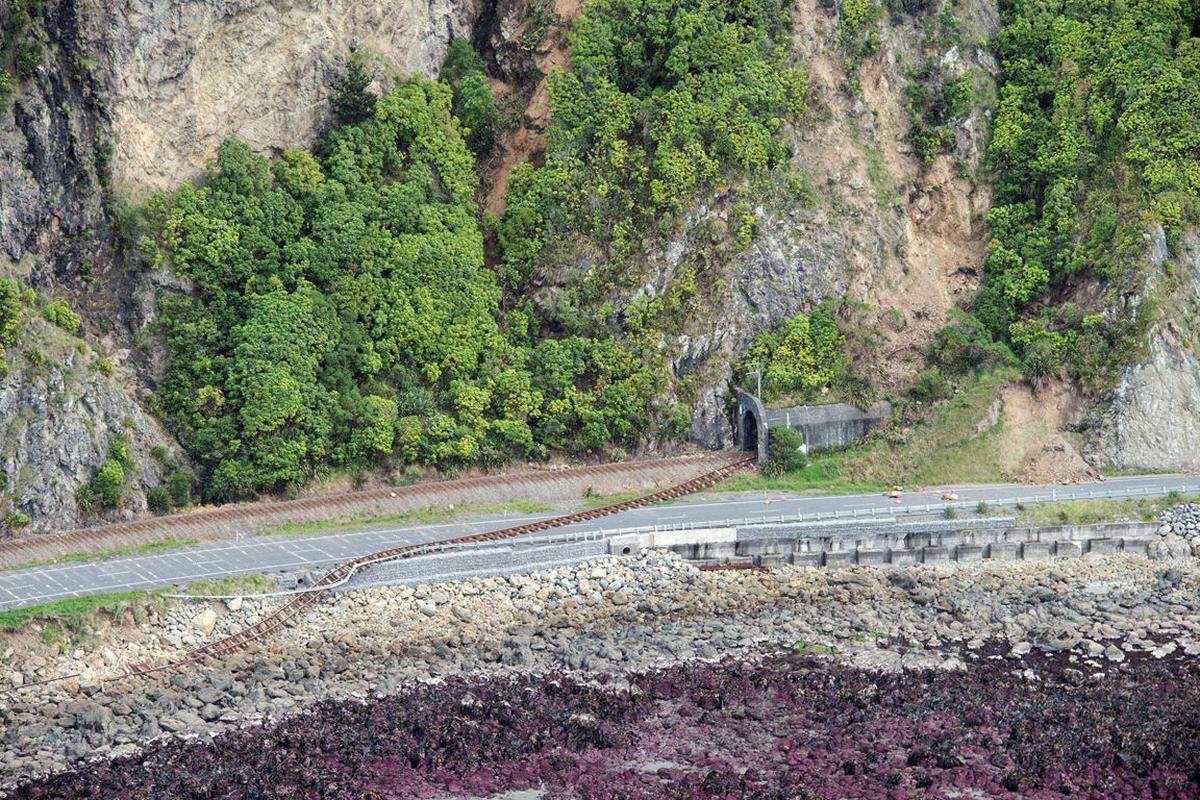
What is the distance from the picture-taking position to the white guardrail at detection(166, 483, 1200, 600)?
186ft

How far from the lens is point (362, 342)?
65.1 meters

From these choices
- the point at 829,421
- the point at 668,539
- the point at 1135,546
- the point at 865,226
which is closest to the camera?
the point at 668,539

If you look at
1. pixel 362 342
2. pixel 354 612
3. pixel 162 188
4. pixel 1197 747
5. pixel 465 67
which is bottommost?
pixel 1197 747

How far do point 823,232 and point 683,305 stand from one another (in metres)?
7.09

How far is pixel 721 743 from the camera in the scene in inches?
1742

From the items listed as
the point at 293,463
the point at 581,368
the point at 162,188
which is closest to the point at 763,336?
the point at 581,368

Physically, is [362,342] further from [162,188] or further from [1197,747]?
[1197,747]

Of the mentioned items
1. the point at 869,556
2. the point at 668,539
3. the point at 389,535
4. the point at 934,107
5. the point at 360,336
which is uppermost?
the point at 934,107

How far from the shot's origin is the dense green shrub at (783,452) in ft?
217

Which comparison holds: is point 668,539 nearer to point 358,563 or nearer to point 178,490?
point 358,563

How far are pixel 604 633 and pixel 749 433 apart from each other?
18216 millimetres

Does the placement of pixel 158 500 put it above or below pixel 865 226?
below

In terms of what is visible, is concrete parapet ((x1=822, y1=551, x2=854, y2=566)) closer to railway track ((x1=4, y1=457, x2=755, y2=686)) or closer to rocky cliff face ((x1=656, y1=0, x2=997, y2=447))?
railway track ((x1=4, y1=457, x2=755, y2=686))

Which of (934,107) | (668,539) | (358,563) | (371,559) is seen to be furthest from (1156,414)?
(358,563)
